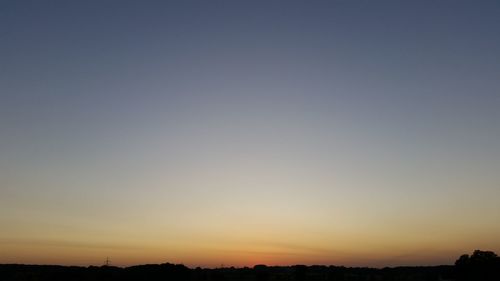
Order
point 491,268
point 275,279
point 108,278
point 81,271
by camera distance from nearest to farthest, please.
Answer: point 491,268 → point 108,278 → point 81,271 → point 275,279

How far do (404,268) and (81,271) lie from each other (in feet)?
371

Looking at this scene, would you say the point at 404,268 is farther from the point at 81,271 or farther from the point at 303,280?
the point at 81,271

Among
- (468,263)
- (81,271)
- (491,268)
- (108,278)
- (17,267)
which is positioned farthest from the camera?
(17,267)

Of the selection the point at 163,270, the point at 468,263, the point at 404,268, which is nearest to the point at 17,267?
the point at 163,270

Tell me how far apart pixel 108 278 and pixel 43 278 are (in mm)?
13457

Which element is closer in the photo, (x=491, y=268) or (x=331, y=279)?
(x=491, y=268)

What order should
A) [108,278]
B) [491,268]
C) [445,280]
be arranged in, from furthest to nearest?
[108,278] → [445,280] → [491,268]

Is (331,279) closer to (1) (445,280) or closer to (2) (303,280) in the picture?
(2) (303,280)

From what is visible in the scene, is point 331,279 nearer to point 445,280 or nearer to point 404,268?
point 445,280

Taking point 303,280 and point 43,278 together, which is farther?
point 303,280

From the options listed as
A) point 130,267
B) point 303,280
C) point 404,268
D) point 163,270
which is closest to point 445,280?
point 303,280

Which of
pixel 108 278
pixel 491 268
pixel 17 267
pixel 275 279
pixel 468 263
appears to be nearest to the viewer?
pixel 491 268

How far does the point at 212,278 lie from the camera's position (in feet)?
409

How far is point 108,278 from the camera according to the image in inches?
4402
